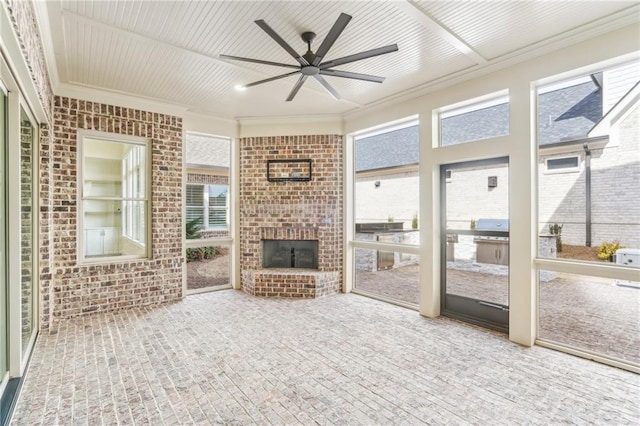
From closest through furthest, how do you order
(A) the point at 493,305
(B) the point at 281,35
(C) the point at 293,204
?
(B) the point at 281,35 → (A) the point at 493,305 → (C) the point at 293,204

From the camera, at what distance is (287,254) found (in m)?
6.02

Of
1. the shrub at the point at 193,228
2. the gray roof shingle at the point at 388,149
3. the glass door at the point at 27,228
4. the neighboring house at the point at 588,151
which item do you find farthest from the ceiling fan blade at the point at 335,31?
the shrub at the point at 193,228

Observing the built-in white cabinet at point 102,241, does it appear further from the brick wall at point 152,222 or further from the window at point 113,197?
the brick wall at point 152,222

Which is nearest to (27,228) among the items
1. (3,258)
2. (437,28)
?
(3,258)

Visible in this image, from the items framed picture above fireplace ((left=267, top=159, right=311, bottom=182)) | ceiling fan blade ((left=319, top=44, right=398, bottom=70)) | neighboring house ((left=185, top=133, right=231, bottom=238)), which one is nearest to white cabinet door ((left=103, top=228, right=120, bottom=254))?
neighboring house ((left=185, top=133, right=231, bottom=238))

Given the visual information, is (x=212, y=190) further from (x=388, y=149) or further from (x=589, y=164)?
(x=589, y=164)

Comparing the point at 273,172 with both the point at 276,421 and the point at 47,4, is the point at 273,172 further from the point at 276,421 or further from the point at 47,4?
the point at 276,421

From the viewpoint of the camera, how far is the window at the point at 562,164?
11.1ft

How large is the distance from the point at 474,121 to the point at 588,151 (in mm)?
1234

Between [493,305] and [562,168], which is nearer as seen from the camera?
[562,168]

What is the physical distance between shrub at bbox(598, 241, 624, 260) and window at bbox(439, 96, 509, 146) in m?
1.50

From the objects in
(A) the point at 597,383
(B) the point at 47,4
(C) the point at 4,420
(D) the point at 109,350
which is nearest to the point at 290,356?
(D) the point at 109,350

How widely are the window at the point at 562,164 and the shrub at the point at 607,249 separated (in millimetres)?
790

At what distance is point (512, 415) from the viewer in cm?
229
